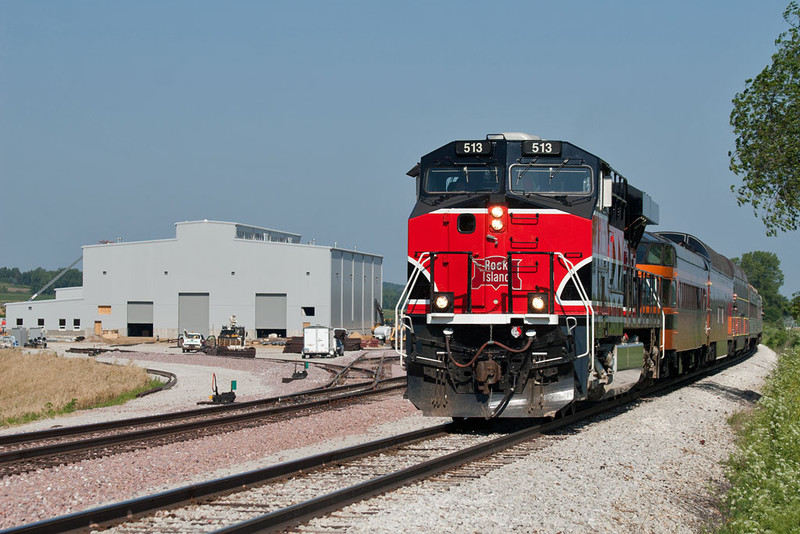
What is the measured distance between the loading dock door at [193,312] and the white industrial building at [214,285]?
0.08 metres

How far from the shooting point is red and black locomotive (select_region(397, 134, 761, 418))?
443 inches

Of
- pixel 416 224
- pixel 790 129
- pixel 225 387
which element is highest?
pixel 790 129

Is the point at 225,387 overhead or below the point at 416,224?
below

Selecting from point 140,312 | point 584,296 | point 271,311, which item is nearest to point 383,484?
point 584,296

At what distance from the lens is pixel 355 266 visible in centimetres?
7269

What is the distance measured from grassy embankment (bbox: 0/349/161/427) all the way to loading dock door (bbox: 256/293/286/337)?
31751 mm

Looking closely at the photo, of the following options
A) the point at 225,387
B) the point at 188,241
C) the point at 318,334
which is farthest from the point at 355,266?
the point at 225,387

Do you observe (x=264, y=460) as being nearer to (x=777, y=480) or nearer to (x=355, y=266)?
(x=777, y=480)

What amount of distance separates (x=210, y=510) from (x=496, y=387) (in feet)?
17.1

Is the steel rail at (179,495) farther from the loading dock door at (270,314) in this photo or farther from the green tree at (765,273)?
the green tree at (765,273)

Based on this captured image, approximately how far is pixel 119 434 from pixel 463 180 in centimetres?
646

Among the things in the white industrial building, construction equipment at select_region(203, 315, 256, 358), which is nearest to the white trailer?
construction equipment at select_region(203, 315, 256, 358)

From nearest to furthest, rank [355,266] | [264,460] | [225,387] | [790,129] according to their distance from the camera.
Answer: [264,460]
[790,129]
[225,387]
[355,266]

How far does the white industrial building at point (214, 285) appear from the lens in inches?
2628
